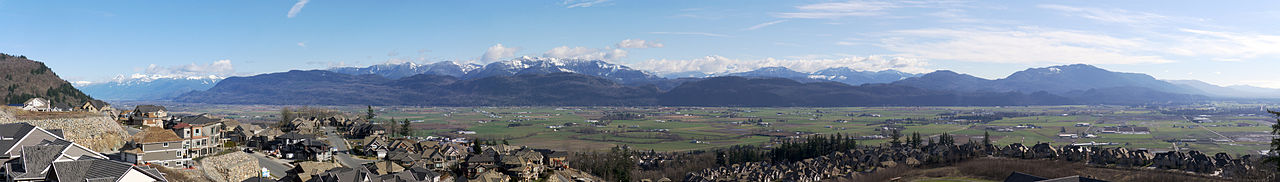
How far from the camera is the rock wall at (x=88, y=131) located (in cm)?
4038

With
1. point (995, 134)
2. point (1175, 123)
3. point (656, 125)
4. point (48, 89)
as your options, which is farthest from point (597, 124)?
point (1175, 123)

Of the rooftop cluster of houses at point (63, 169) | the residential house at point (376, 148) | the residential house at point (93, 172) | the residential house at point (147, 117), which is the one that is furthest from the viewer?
the residential house at point (147, 117)

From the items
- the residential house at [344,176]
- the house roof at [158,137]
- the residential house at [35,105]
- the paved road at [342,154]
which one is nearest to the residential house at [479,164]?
the paved road at [342,154]

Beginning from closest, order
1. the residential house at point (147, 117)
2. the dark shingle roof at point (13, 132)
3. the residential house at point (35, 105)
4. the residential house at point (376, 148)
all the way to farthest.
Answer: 1. the dark shingle roof at point (13, 132)
2. the residential house at point (35, 105)
3. the residential house at point (376, 148)
4. the residential house at point (147, 117)

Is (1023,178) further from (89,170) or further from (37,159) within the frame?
(37,159)

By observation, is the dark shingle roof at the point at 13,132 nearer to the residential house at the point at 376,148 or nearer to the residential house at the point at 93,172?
the residential house at the point at 93,172

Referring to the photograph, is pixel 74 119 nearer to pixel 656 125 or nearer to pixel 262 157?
pixel 262 157

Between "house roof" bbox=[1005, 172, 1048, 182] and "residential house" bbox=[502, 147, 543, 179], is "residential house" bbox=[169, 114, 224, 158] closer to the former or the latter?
"residential house" bbox=[502, 147, 543, 179]

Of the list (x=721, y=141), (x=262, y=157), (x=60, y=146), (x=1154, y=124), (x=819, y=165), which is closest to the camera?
(x=60, y=146)

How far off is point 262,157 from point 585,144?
67.4 m

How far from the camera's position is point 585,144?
114 metres

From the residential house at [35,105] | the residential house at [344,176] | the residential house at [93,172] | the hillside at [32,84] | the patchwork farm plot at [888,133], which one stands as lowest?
the patchwork farm plot at [888,133]

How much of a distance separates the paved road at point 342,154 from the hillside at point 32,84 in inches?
1317

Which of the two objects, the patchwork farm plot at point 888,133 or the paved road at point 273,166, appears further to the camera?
the patchwork farm plot at point 888,133
